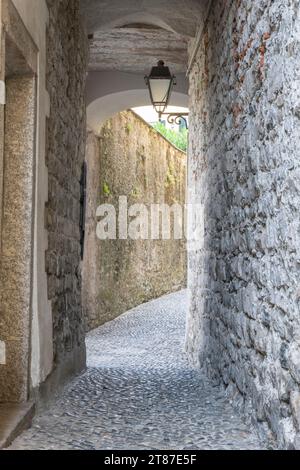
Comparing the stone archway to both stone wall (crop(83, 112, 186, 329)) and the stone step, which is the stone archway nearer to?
the stone step

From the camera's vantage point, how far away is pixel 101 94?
8.46 metres

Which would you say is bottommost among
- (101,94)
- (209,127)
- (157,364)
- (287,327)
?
(157,364)

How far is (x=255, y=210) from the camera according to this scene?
339 cm

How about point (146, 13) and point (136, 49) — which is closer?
point (146, 13)

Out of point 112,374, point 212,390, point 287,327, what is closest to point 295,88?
point 287,327

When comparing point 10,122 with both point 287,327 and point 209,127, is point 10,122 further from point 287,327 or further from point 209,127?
point 209,127

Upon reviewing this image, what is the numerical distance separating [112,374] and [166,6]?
3.22m

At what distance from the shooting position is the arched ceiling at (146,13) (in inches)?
222

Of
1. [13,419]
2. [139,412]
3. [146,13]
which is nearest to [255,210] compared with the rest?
[139,412]

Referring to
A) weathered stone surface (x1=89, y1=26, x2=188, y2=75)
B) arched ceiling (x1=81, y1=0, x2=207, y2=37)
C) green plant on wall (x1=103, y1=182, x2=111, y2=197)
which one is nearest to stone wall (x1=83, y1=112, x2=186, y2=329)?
green plant on wall (x1=103, y1=182, x2=111, y2=197)

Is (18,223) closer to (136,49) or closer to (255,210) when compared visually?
(255,210)

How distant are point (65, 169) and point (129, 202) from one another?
22.2ft

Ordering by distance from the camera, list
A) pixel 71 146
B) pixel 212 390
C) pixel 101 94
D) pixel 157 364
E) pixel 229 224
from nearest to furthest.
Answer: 1. pixel 229 224
2. pixel 212 390
3. pixel 71 146
4. pixel 157 364
5. pixel 101 94

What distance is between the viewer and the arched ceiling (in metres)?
5.64
